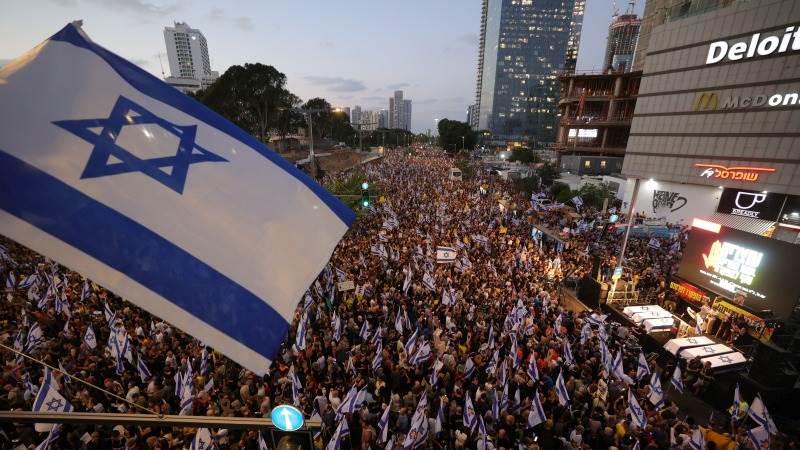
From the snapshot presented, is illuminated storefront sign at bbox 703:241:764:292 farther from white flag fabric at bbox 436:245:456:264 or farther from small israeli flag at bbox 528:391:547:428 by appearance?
small israeli flag at bbox 528:391:547:428

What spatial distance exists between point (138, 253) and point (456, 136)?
93.6 meters

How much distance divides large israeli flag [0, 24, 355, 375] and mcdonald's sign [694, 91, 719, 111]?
3732 centimetres

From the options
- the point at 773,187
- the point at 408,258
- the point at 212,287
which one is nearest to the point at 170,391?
the point at 212,287

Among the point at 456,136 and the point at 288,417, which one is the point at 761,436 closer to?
the point at 288,417

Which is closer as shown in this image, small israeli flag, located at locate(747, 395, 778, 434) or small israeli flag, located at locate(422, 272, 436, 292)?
small israeli flag, located at locate(747, 395, 778, 434)

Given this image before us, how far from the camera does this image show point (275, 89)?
53281 mm

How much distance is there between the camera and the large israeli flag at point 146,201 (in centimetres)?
265

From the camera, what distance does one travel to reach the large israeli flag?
265cm

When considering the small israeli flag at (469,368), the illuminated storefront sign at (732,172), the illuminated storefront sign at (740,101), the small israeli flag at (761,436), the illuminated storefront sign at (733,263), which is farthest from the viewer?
the illuminated storefront sign at (732,172)

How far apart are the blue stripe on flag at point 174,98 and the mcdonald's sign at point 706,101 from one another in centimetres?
3665

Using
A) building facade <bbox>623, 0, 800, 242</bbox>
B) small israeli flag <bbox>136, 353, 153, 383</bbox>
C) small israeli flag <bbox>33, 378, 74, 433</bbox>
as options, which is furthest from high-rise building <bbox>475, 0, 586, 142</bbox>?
small israeli flag <bbox>33, 378, 74, 433</bbox>

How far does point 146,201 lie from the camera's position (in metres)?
2.94

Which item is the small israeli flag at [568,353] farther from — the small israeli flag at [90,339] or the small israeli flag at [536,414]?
the small israeli flag at [90,339]

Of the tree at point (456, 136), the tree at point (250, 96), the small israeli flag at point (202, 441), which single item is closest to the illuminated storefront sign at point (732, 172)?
the small israeli flag at point (202, 441)
